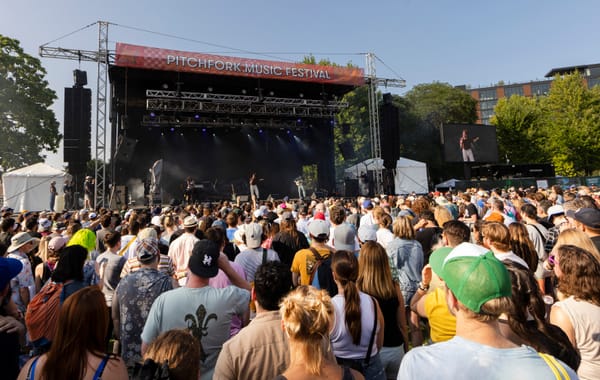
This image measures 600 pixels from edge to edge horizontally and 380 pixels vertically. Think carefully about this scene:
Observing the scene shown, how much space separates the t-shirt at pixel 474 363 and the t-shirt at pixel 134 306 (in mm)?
2180

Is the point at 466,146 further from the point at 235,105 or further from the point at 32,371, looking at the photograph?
the point at 32,371

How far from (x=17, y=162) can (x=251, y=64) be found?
1811 centimetres

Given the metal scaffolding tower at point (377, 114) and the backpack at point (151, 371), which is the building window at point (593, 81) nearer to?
the metal scaffolding tower at point (377, 114)

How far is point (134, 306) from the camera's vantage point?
2.61 meters

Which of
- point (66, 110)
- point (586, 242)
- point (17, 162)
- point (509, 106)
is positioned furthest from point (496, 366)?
point (509, 106)

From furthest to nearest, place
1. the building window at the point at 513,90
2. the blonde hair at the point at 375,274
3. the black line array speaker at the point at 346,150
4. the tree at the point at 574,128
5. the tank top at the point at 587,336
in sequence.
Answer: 1. the building window at the point at 513,90
2. the tree at the point at 574,128
3. the black line array speaker at the point at 346,150
4. the blonde hair at the point at 375,274
5. the tank top at the point at 587,336

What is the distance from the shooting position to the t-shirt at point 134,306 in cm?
261

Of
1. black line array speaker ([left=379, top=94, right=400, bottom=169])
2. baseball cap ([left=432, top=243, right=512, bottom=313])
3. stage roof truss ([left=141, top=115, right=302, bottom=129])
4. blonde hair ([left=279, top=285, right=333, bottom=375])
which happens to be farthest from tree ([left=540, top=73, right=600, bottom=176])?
blonde hair ([left=279, top=285, right=333, bottom=375])

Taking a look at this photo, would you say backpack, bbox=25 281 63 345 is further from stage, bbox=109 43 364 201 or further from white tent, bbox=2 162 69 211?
white tent, bbox=2 162 69 211

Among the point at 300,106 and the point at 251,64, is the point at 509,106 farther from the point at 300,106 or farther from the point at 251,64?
the point at 251,64

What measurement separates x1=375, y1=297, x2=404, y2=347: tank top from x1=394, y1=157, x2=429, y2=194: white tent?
23792mm

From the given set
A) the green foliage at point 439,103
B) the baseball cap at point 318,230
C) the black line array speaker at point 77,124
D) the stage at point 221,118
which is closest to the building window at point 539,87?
the green foliage at point 439,103

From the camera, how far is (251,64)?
18859 millimetres

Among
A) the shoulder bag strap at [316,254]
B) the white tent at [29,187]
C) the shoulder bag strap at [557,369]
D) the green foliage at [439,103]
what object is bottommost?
the shoulder bag strap at [557,369]
